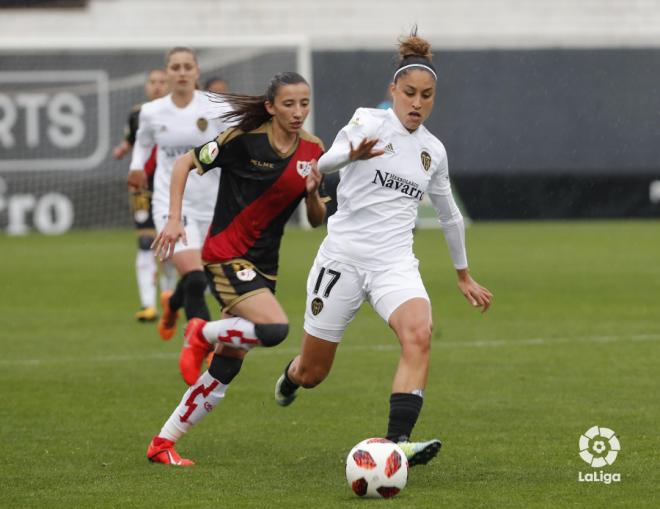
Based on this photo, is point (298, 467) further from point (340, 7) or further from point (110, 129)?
point (340, 7)

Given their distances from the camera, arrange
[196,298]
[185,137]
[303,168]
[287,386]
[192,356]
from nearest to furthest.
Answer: [303,168] → [287,386] → [192,356] → [196,298] → [185,137]

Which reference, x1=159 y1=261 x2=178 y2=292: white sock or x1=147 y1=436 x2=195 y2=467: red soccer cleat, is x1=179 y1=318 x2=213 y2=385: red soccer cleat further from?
x1=159 y1=261 x2=178 y2=292: white sock

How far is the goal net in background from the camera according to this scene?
1040 inches

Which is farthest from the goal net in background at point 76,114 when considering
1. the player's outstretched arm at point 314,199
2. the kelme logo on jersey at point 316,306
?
the kelme logo on jersey at point 316,306

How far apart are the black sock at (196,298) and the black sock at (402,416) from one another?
4184 millimetres

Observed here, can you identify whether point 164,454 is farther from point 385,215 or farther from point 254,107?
point 254,107

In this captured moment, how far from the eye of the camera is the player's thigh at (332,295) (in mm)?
7297

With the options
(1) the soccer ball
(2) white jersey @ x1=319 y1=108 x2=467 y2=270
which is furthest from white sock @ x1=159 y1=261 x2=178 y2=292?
(1) the soccer ball

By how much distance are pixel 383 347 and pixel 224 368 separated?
4.91 meters

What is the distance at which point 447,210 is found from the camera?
7598 mm

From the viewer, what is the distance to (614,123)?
2872 cm

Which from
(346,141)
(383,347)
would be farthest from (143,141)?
(346,141)

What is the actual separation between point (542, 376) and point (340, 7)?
22.9 metres

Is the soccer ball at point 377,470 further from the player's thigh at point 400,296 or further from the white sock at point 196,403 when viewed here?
the white sock at point 196,403
